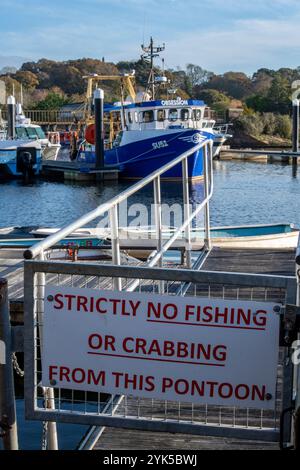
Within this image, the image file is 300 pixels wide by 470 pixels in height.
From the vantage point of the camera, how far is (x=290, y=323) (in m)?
2.99

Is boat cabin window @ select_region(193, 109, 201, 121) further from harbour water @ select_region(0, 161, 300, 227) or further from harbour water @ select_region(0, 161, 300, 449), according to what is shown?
harbour water @ select_region(0, 161, 300, 449)

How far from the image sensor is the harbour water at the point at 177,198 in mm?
29047

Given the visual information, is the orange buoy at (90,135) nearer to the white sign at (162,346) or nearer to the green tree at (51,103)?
the white sign at (162,346)

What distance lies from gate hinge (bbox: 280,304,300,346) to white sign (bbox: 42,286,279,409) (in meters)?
0.05

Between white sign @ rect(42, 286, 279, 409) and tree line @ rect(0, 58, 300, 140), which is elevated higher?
tree line @ rect(0, 58, 300, 140)

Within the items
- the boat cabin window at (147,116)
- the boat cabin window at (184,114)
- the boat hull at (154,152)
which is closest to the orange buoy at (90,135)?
the boat hull at (154,152)

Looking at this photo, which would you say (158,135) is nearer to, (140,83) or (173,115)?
(173,115)

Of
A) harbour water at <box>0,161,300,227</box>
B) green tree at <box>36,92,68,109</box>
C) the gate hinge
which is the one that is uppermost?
green tree at <box>36,92,68,109</box>

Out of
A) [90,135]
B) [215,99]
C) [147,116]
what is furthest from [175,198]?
[215,99]

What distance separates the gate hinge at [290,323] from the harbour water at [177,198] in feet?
67.6

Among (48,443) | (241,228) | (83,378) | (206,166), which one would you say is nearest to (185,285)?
(206,166)

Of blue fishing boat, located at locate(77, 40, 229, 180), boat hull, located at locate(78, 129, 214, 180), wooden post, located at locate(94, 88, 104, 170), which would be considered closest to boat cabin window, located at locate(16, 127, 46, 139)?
boat hull, located at locate(78, 129, 214, 180)

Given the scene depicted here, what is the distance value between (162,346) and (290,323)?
57 cm

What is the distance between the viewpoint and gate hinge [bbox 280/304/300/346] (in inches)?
117
